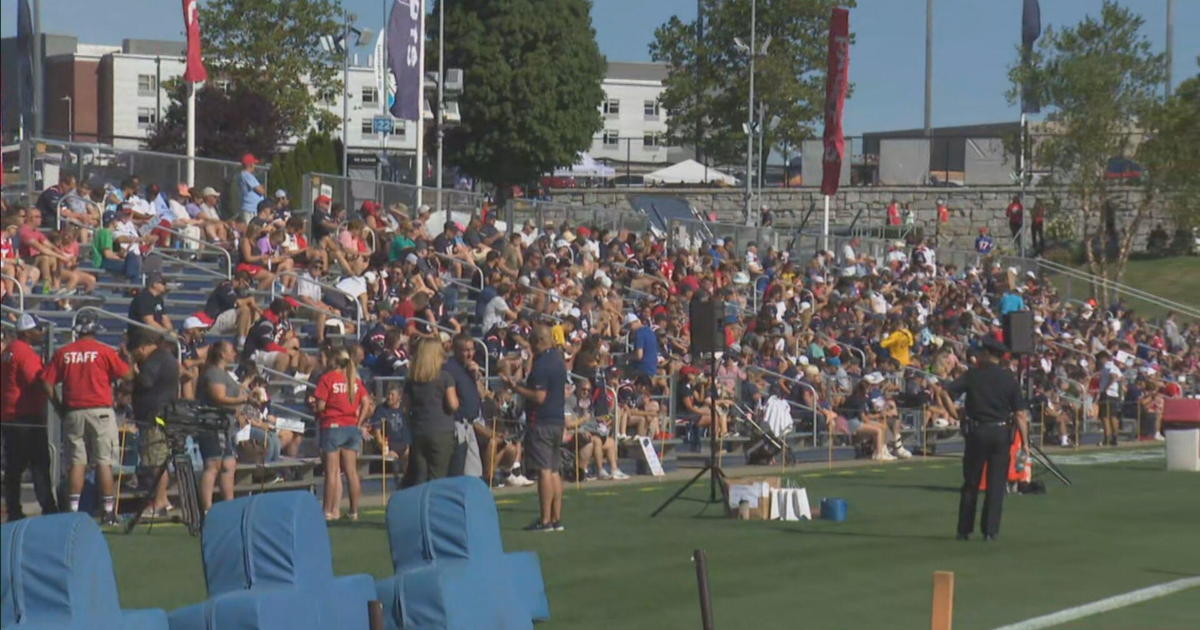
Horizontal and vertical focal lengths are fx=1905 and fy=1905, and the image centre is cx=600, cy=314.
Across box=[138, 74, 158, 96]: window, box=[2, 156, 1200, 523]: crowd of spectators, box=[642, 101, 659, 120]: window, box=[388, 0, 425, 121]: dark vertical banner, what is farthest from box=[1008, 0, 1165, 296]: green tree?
box=[642, 101, 659, 120]: window

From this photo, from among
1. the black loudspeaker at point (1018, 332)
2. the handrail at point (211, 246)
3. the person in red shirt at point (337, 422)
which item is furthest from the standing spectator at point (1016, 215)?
the person in red shirt at point (337, 422)

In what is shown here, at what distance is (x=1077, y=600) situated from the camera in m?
13.6

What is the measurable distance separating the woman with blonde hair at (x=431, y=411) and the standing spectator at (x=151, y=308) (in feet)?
15.7

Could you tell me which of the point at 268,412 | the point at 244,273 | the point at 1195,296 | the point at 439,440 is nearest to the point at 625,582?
the point at 439,440

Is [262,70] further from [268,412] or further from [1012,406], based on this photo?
[1012,406]

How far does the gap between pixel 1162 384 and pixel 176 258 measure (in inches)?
905

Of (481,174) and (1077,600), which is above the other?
(481,174)

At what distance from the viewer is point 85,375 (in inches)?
635

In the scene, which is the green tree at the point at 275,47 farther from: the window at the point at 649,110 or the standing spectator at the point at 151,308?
the window at the point at 649,110

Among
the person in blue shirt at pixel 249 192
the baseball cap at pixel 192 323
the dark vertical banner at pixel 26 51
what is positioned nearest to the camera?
the baseball cap at pixel 192 323

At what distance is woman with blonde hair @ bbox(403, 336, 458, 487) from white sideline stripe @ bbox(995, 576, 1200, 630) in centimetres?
577

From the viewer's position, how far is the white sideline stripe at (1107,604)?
40.5ft

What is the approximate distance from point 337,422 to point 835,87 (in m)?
29.5

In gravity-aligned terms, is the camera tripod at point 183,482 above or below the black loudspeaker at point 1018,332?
below
